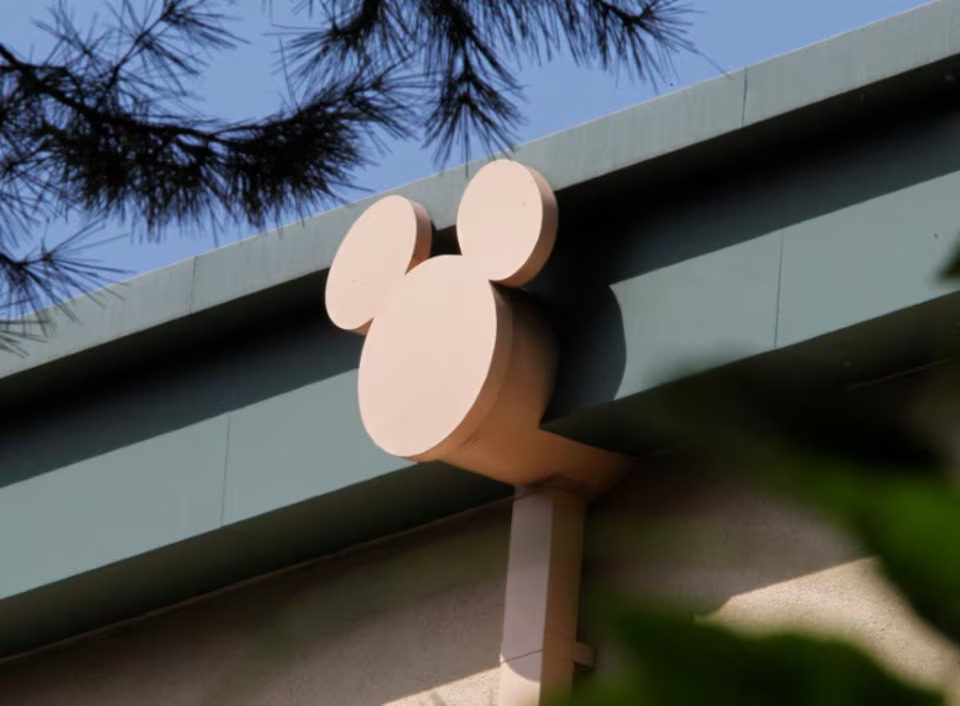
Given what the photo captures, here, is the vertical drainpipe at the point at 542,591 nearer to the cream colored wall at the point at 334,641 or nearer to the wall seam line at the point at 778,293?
the cream colored wall at the point at 334,641

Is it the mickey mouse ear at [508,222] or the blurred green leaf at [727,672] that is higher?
the mickey mouse ear at [508,222]

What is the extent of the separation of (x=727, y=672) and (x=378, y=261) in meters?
5.53

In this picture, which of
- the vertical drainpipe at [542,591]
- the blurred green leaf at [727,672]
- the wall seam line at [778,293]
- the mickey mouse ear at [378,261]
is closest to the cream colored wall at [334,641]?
the vertical drainpipe at [542,591]

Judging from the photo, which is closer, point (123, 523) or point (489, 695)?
point (489, 695)

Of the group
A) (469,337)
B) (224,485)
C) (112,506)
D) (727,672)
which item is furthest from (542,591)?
(727,672)

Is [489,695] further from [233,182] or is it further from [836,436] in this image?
[836,436]

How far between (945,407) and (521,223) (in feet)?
16.4

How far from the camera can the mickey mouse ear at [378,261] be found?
586 centimetres

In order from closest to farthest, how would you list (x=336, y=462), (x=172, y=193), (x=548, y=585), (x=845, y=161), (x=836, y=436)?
1. (x=836, y=436)
2. (x=172, y=193)
3. (x=845, y=161)
4. (x=548, y=585)
5. (x=336, y=462)

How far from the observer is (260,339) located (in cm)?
667

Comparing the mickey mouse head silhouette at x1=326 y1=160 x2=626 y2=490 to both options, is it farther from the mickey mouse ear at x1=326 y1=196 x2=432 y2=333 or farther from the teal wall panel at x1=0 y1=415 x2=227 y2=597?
the teal wall panel at x1=0 y1=415 x2=227 y2=597

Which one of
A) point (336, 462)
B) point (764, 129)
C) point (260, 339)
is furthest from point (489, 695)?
point (764, 129)

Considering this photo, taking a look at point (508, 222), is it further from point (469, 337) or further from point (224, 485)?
point (224, 485)

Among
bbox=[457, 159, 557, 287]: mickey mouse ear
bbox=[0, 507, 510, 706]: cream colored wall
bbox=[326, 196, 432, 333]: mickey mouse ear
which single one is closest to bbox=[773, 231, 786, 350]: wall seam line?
bbox=[457, 159, 557, 287]: mickey mouse ear
